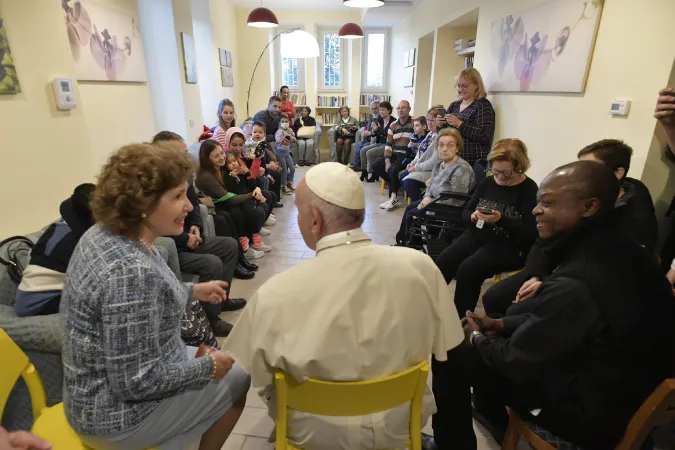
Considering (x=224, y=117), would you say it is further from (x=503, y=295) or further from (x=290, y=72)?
(x=290, y=72)

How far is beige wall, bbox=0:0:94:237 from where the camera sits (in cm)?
188

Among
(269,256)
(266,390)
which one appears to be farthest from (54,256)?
(269,256)

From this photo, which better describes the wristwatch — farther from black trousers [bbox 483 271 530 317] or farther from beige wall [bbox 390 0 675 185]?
beige wall [bbox 390 0 675 185]

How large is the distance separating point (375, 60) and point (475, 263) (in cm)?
748

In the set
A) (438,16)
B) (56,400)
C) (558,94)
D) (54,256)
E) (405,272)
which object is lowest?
(56,400)

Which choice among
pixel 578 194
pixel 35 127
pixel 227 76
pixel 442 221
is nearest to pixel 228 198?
pixel 35 127

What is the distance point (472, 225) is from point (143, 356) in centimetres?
205

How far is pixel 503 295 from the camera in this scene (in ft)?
6.74

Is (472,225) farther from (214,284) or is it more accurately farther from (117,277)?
(117,277)

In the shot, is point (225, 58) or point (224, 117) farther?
point (225, 58)

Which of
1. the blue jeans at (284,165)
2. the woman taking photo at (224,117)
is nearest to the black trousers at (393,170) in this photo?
the blue jeans at (284,165)

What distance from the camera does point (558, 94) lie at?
2768 mm

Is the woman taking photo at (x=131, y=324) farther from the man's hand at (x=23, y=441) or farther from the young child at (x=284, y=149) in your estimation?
the young child at (x=284, y=149)

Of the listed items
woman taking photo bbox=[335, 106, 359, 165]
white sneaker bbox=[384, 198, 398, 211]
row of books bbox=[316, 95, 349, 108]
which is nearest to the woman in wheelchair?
white sneaker bbox=[384, 198, 398, 211]
